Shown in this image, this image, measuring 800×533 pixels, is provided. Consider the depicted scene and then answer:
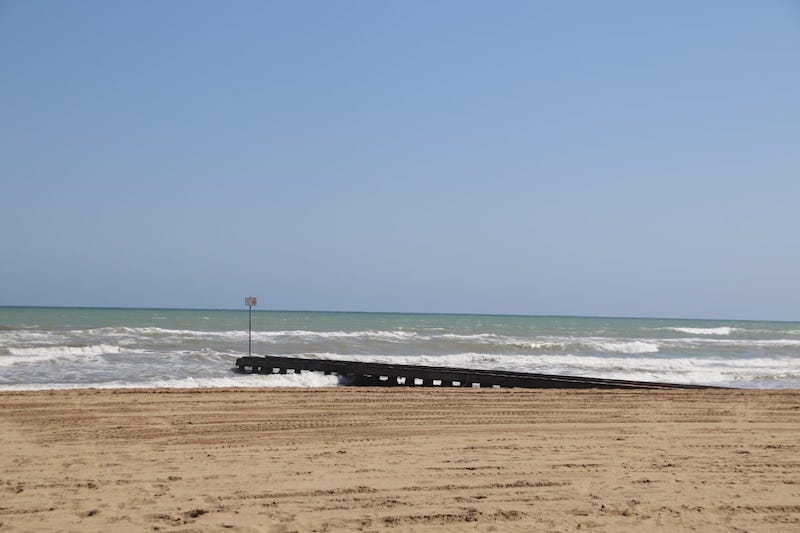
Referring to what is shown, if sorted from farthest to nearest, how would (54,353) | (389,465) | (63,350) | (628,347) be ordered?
1. (628,347)
2. (63,350)
3. (54,353)
4. (389,465)

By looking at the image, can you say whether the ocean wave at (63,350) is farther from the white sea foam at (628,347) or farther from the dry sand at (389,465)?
the white sea foam at (628,347)

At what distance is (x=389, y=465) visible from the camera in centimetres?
711

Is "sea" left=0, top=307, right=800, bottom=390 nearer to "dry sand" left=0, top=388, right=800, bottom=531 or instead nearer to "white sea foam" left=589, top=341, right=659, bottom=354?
"white sea foam" left=589, top=341, right=659, bottom=354

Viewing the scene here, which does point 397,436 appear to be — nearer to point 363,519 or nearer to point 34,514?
point 363,519

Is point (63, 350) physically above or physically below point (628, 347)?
above

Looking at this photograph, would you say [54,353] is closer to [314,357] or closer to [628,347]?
[314,357]

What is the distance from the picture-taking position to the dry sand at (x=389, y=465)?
5379 mm

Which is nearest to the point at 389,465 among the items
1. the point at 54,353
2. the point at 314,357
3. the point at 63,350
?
the point at 314,357

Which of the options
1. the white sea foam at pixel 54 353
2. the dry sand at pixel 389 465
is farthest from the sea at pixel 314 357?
the dry sand at pixel 389 465

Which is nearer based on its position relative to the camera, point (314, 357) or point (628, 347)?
point (314, 357)

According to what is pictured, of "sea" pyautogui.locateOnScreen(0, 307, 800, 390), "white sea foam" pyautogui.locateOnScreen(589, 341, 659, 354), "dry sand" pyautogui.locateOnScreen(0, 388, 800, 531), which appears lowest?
"white sea foam" pyautogui.locateOnScreen(589, 341, 659, 354)

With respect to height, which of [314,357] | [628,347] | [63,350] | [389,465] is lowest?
[628,347]

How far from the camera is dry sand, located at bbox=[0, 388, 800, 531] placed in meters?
5.38

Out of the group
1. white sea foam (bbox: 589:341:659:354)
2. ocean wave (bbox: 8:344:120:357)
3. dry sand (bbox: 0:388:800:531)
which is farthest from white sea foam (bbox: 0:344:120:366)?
white sea foam (bbox: 589:341:659:354)
